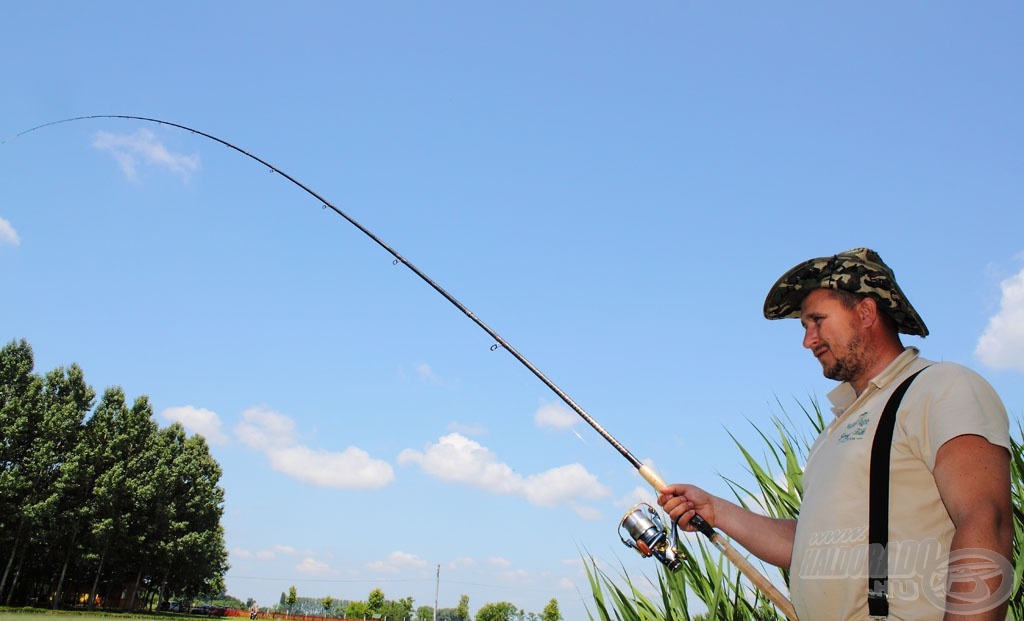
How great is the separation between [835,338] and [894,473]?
51 centimetres

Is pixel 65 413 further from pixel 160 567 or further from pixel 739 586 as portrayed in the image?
pixel 739 586

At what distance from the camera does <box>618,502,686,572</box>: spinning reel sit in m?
3.18

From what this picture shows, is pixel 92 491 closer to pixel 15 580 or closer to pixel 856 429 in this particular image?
pixel 15 580

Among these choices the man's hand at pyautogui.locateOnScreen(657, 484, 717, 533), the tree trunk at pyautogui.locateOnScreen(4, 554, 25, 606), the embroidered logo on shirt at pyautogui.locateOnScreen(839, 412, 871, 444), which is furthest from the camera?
the tree trunk at pyautogui.locateOnScreen(4, 554, 25, 606)

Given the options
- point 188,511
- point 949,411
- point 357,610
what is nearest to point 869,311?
point 949,411

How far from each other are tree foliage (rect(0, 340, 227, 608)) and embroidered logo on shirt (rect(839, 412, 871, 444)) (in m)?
43.3

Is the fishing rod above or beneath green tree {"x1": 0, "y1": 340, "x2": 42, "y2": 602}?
beneath

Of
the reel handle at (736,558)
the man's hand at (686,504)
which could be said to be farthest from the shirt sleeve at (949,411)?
the man's hand at (686,504)

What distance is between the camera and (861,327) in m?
2.35

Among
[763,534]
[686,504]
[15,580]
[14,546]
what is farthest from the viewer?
[15,580]

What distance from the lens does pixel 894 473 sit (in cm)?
197

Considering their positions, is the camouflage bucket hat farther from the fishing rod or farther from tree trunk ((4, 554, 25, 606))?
tree trunk ((4, 554, 25, 606))

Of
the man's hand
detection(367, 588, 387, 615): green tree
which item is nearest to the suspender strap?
the man's hand

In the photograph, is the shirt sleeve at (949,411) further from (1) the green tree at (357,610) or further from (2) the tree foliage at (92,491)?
(1) the green tree at (357,610)
